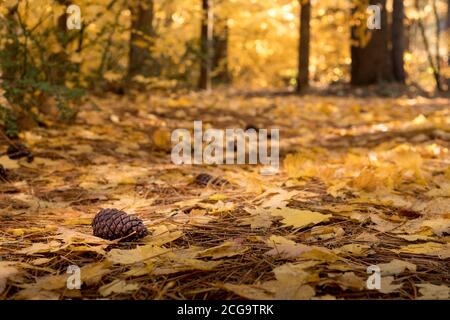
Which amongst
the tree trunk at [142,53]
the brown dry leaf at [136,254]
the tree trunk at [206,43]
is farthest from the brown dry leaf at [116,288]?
the tree trunk at [206,43]

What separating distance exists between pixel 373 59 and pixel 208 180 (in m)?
6.50

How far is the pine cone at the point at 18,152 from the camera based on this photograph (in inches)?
113

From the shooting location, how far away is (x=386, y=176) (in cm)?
248

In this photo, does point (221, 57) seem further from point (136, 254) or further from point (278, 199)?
point (136, 254)

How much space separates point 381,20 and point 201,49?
2729 mm

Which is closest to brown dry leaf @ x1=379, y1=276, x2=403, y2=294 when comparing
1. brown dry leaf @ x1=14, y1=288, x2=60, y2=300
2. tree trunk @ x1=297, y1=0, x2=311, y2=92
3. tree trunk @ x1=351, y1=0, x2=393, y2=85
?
brown dry leaf @ x1=14, y1=288, x2=60, y2=300

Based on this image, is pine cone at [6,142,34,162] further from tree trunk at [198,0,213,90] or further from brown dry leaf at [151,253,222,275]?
tree trunk at [198,0,213,90]

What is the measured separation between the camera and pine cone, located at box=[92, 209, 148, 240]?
5.48 ft

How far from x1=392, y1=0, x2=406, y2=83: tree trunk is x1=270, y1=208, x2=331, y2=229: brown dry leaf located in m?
7.51

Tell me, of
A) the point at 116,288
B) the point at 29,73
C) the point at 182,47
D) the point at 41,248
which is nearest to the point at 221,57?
the point at 182,47

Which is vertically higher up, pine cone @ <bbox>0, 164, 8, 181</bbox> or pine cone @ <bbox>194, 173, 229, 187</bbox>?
pine cone @ <bbox>0, 164, 8, 181</bbox>

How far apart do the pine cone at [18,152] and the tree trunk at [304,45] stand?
212 inches

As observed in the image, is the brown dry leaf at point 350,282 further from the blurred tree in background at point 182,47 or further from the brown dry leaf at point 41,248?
the blurred tree in background at point 182,47
